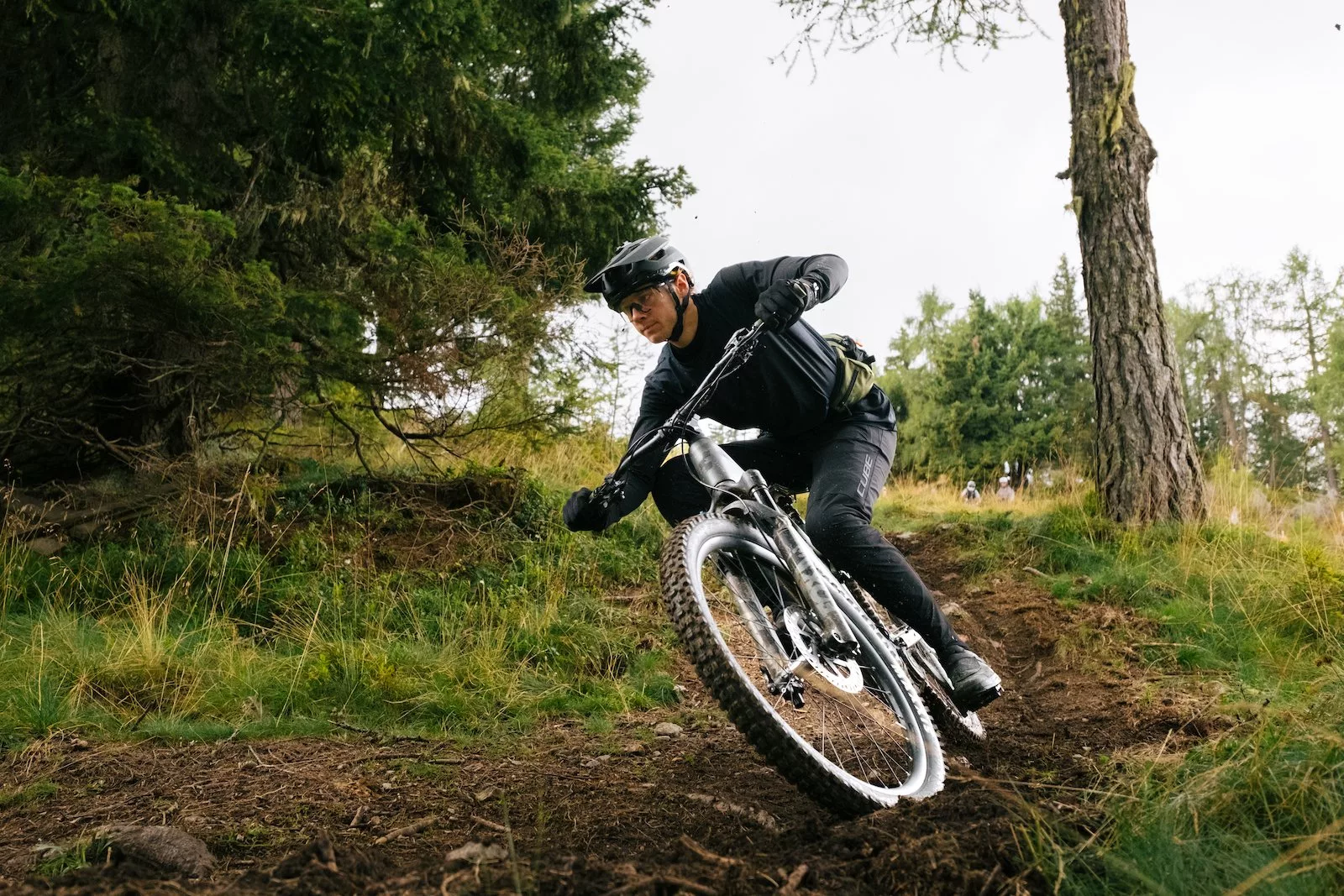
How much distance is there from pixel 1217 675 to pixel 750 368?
3030 mm

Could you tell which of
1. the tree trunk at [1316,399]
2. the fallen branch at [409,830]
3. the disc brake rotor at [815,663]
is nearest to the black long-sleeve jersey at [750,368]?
the disc brake rotor at [815,663]

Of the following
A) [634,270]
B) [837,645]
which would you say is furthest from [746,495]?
[634,270]

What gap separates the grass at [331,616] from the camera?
440cm

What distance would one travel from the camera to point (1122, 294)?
7.33m

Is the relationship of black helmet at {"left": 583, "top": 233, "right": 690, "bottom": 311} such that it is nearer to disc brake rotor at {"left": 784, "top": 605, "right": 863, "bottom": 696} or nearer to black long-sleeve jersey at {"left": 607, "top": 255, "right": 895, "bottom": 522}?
black long-sleeve jersey at {"left": 607, "top": 255, "right": 895, "bottom": 522}

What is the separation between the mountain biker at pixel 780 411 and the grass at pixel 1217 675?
0.98 metres

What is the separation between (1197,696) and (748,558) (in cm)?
253

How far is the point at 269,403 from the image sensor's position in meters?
7.00

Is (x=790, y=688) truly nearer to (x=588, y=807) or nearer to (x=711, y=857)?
(x=588, y=807)

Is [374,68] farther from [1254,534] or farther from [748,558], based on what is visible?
[1254,534]

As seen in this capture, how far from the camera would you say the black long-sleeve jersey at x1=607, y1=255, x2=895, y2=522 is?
3572 millimetres

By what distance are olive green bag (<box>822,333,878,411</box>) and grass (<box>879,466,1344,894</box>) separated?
5.28ft

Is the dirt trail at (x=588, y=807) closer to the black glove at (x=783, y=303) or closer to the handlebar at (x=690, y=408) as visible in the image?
the handlebar at (x=690, y=408)

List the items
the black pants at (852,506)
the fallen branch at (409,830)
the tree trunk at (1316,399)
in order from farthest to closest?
the tree trunk at (1316,399) < the black pants at (852,506) < the fallen branch at (409,830)
